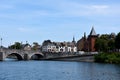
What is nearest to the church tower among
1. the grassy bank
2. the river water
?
the grassy bank

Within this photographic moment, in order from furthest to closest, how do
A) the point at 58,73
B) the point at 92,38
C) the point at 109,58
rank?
the point at 92,38, the point at 109,58, the point at 58,73

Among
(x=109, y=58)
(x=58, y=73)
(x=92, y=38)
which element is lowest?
(x=58, y=73)

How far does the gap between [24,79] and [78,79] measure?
23.7ft

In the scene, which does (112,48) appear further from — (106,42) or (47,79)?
(47,79)

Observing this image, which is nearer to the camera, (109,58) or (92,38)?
(109,58)

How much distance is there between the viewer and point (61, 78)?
55062 mm

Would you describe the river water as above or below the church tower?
below

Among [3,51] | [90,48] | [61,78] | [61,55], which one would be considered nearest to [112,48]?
[61,55]

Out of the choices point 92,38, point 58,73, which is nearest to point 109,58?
point 58,73

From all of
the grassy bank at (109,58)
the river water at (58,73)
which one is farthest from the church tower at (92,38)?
the river water at (58,73)

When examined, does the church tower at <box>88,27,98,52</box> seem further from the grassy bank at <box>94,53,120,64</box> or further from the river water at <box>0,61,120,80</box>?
the river water at <box>0,61,120,80</box>

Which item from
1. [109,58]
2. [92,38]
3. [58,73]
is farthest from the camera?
[92,38]

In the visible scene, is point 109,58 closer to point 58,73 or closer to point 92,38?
point 58,73

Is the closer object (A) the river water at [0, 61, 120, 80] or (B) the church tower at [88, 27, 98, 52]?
Result: (A) the river water at [0, 61, 120, 80]
